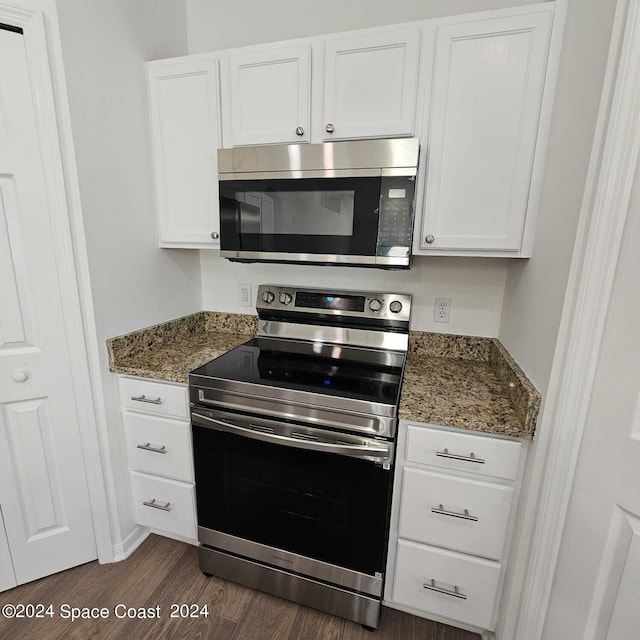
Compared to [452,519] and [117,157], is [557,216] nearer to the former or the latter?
[452,519]

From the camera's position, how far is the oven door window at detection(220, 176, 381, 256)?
1.30 meters

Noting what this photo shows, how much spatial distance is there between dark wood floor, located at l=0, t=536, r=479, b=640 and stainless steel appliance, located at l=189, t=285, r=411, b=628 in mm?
61

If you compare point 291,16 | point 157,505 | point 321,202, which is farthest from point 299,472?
point 291,16

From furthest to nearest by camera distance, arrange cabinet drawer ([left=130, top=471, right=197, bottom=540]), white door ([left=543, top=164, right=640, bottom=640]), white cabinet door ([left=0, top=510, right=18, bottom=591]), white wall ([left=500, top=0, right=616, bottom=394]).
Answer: cabinet drawer ([left=130, top=471, right=197, bottom=540]), white cabinet door ([left=0, top=510, right=18, bottom=591]), white wall ([left=500, top=0, right=616, bottom=394]), white door ([left=543, top=164, right=640, bottom=640])

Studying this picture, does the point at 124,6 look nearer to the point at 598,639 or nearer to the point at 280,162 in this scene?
the point at 280,162

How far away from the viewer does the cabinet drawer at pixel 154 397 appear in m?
1.44

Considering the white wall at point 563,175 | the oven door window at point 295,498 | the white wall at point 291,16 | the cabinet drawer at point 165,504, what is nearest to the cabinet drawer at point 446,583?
the oven door window at point 295,498

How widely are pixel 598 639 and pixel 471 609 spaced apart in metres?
0.44

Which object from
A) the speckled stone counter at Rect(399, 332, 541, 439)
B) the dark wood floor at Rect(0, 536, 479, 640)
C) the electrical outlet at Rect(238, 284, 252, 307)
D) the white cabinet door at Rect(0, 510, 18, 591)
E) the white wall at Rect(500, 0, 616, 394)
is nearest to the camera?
the white wall at Rect(500, 0, 616, 394)

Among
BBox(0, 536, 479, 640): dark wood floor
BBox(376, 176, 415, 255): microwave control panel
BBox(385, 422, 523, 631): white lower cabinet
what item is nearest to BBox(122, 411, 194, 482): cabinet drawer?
BBox(0, 536, 479, 640): dark wood floor

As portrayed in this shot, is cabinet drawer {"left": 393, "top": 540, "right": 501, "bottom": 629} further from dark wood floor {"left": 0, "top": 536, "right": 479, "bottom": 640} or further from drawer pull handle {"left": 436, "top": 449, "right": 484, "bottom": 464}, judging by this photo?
drawer pull handle {"left": 436, "top": 449, "right": 484, "bottom": 464}

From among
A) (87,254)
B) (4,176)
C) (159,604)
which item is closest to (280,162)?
(87,254)

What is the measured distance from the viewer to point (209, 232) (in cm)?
159

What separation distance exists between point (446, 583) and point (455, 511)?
11.6 inches
